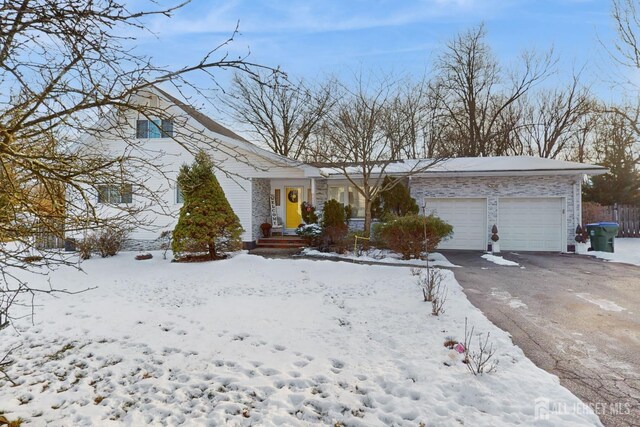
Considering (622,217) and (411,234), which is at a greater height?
(622,217)

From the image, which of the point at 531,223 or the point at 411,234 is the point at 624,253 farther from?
the point at 411,234

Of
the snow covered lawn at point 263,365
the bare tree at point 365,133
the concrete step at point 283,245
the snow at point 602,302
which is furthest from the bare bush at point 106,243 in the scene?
the snow at point 602,302

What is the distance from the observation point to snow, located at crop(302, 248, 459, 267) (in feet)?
34.0

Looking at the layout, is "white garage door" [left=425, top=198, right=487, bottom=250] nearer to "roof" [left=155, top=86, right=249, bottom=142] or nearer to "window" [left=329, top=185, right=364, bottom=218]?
"window" [left=329, top=185, right=364, bottom=218]

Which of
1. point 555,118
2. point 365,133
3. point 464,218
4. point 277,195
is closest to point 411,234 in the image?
point 365,133

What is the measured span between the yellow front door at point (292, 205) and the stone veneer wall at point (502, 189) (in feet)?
16.0

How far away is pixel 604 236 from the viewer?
12.7 metres

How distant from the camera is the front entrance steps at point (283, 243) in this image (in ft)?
44.4

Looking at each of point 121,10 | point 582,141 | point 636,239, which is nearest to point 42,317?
point 121,10

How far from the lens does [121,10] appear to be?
8.16ft

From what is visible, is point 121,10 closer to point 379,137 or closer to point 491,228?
point 379,137

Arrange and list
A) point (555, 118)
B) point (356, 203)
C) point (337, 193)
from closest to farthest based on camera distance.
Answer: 1. point (356, 203)
2. point (337, 193)
3. point (555, 118)

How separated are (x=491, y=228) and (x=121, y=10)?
1399cm

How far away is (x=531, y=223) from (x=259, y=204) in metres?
10.6
